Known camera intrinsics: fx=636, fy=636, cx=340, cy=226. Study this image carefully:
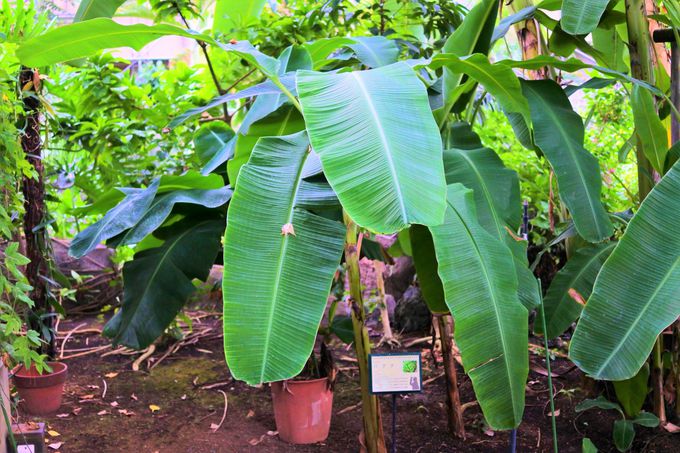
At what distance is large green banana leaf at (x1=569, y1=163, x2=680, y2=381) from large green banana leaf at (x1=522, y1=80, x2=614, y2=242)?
0.24 m

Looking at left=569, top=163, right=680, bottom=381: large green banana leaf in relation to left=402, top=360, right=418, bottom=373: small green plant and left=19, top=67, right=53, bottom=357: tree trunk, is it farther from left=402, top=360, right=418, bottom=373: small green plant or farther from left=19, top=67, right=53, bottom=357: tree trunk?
left=19, top=67, right=53, bottom=357: tree trunk

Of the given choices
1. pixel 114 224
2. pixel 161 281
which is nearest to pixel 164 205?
pixel 114 224

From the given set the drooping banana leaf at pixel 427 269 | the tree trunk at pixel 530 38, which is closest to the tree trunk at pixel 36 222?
the drooping banana leaf at pixel 427 269

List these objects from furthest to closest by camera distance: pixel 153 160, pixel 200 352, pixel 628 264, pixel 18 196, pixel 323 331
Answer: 1. pixel 200 352
2. pixel 153 160
3. pixel 323 331
4. pixel 18 196
5. pixel 628 264

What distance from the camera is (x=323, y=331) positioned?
3.02m

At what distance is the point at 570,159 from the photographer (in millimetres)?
2045

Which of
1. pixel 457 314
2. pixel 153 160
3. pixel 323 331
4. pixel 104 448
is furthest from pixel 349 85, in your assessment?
pixel 153 160

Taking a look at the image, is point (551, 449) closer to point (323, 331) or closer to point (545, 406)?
point (545, 406)

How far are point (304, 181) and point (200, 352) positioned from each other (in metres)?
2.59

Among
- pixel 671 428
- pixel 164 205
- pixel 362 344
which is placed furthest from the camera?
pixel 671 428

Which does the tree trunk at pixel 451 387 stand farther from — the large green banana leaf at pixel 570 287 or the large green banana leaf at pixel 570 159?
the large green banana leaf at pixel 570 159

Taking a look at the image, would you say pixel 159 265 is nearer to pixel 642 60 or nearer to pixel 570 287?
pixel 570 287

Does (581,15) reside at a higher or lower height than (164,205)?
higher

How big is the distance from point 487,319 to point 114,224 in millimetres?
1292
